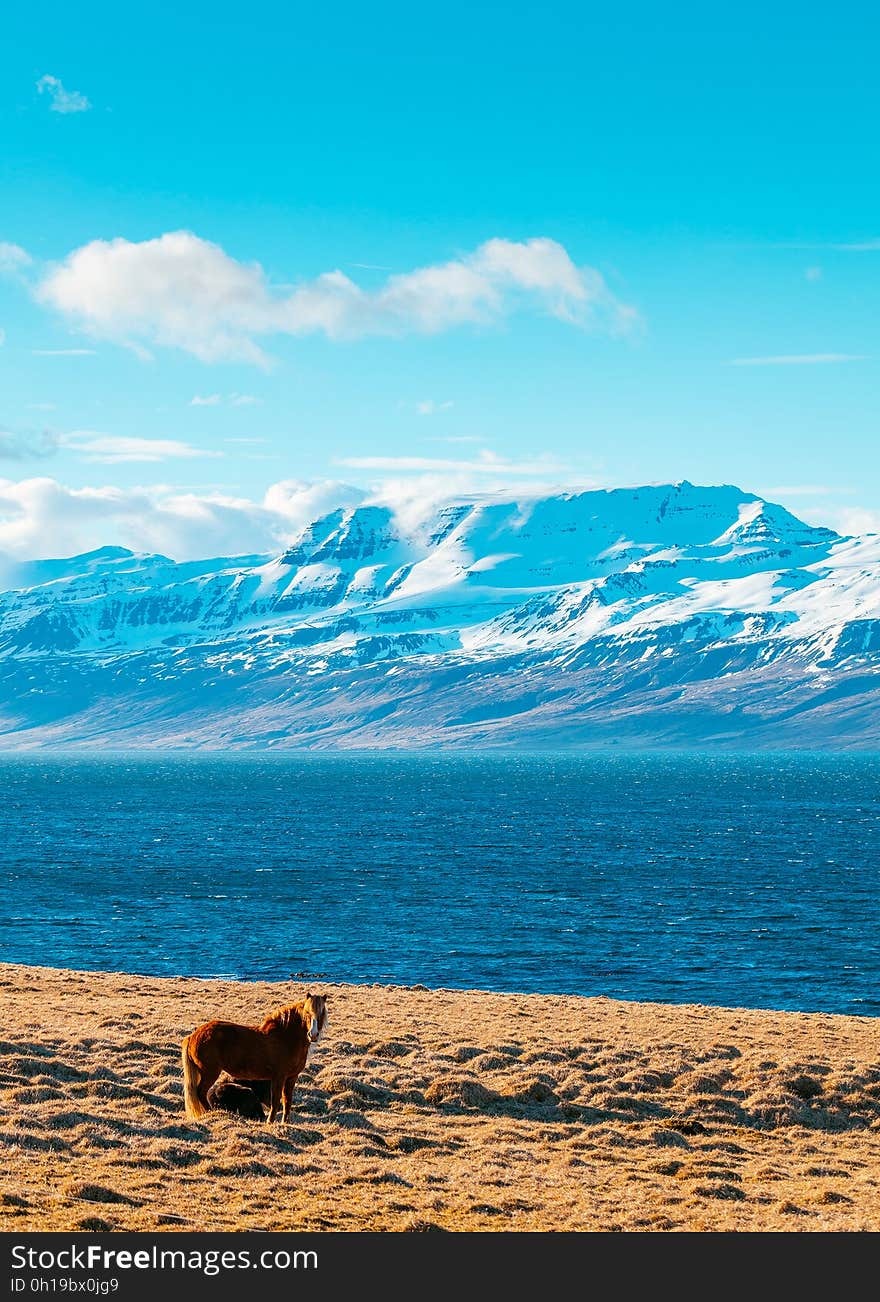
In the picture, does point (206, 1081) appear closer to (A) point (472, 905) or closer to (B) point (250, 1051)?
(B) point (250, 1051)

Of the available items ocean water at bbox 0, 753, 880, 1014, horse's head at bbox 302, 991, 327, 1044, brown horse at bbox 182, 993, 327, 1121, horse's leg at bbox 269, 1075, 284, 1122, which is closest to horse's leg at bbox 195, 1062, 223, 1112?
brown horse at bbox 182, 993, 327, 1121

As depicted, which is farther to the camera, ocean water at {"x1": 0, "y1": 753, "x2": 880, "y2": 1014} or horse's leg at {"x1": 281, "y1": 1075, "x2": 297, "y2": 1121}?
ocean water at {"x1": 0, "y1": 753, "x2": 880, "y2": 1014}

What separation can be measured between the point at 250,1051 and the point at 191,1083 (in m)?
1.62

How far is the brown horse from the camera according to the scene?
22.2 metres

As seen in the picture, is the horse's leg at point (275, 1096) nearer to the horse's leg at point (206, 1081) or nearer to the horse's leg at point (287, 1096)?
the horse's leg at point (287, 1096)

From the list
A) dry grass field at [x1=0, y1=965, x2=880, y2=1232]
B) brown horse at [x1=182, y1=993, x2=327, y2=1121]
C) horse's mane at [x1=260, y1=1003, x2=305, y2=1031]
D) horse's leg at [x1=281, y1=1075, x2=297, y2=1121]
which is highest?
horse's mane at [x1=260, y1=1003, x2=305, y2=1031]

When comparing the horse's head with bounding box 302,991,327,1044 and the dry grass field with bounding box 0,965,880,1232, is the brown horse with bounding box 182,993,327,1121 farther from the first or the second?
the dry grass field with bounding box 0,965,880,1232

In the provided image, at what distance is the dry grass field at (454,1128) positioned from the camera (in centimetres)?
A: 1975

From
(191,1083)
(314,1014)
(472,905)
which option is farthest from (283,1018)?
(472,905)

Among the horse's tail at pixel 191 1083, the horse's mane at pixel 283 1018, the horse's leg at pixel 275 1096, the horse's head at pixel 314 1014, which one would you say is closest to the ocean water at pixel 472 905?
the horse's leg at pixel 275 1096

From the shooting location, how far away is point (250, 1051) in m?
22.5

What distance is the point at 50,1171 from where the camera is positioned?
2075 cm
